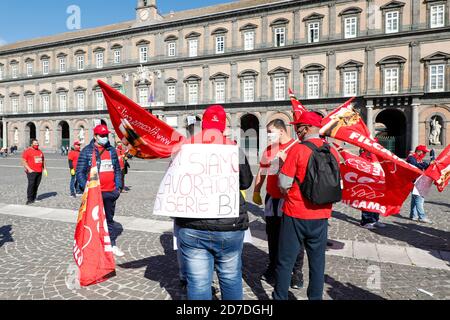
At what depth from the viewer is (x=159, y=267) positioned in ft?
14.2

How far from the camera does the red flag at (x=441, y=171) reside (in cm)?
460

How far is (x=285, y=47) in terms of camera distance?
3139 centimetres

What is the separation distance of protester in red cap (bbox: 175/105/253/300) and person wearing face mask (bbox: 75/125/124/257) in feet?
8.80

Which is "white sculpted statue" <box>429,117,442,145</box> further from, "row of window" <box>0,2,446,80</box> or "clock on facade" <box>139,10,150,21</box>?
"clock on facade" <box>139,10,150,21</box>

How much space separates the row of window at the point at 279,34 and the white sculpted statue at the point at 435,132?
8.39 meters

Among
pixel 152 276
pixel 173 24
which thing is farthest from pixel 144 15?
pixel 152 276

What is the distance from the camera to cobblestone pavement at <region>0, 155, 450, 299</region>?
11.8 feet

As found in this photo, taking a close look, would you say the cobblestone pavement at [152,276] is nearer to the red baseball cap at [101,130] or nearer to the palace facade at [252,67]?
the red baseball cap at [101,130]

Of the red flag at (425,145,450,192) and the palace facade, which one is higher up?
the palace facade

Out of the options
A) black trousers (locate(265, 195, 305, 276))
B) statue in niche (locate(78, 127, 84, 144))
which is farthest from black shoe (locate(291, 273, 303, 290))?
statue in niche (locate(78, 127, 84, 144))

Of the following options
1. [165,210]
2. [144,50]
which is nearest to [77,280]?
[165,210]

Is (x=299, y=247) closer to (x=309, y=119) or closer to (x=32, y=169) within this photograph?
(x=309, y=119)

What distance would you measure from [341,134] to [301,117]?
1.20 meters

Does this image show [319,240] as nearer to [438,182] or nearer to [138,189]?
[438,182]
